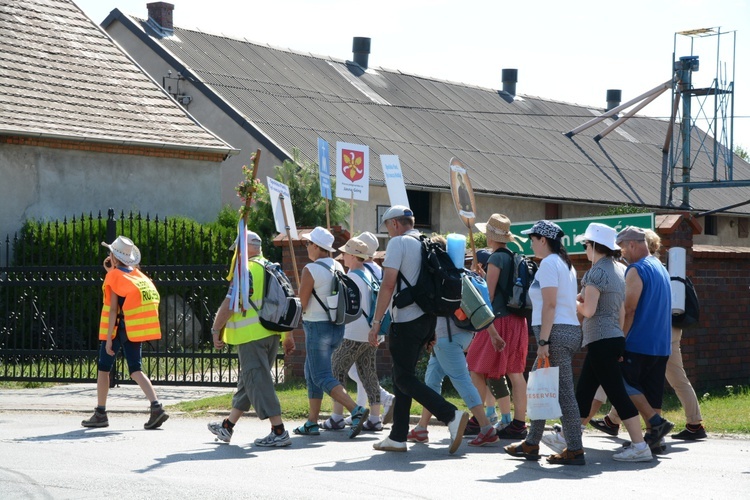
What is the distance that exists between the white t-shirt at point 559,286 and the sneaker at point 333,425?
2.61 metres

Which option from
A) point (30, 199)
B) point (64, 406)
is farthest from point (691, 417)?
point (30, 199)

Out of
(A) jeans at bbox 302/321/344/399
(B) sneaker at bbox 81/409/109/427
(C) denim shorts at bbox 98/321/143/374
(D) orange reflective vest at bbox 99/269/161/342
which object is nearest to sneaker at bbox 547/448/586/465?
(A) jeans at bbox 302/321/344/399

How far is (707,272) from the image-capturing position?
1254 centimetres

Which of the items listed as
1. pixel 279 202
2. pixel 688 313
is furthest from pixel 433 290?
pixel 279 202

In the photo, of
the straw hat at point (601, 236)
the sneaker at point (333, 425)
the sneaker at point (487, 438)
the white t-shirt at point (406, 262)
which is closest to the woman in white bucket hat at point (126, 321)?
the sneaker at point (333, 425)

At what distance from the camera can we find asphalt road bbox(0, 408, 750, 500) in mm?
7172

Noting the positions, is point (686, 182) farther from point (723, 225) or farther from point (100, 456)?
point (100, 456)

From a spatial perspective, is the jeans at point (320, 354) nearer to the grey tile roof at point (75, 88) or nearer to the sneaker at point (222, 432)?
the sneaker at point (222, 432)

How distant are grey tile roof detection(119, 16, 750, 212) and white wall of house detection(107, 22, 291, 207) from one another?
37 cm

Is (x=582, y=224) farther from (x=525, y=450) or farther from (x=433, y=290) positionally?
(x=525, y=450)

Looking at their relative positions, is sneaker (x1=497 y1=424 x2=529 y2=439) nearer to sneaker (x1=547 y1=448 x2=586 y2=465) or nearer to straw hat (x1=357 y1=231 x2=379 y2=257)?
sneaker (x1=547 y1=448 x2=586 y2=465)

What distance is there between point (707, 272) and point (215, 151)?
1189cm

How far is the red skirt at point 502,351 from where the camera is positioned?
9.44 meters

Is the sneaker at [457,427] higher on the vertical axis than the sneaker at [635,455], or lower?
higher
